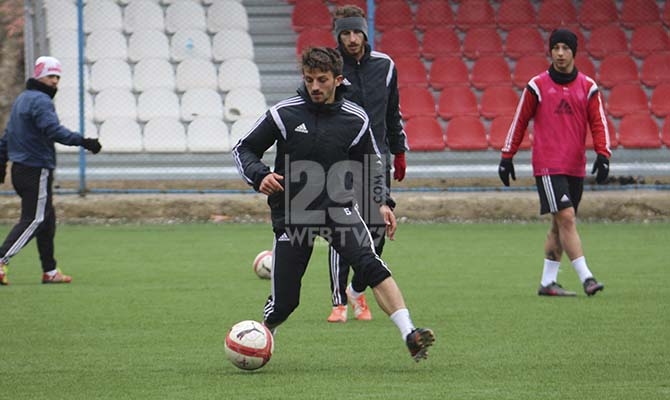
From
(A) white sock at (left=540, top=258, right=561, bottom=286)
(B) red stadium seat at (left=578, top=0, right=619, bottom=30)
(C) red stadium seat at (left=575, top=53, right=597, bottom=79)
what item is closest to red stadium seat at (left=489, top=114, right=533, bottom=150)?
(C) red stadium seat at (left=575, top=53, right=597, bottom=79)

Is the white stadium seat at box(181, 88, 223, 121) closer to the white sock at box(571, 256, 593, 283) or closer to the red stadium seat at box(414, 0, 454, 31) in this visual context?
the red stadium seat at box(414, 0, 454, 31)

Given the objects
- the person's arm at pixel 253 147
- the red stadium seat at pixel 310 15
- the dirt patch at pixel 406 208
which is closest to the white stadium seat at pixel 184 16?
the red stadium seat at pixel 310 15

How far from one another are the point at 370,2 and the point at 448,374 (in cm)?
1047

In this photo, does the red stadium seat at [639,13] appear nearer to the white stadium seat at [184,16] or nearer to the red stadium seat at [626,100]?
the red stadium seat at [626,100]

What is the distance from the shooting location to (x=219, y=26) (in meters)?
19.7

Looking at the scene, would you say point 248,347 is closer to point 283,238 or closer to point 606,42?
point 283,238

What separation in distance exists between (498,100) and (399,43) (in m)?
1.83

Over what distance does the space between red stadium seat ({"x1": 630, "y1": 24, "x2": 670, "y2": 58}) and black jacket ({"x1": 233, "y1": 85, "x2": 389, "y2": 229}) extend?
1378cm

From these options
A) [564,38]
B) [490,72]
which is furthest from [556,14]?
[564,38]

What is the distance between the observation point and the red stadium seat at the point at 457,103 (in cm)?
1872

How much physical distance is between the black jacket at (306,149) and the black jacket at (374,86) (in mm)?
1594

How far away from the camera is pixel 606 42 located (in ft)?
65.4

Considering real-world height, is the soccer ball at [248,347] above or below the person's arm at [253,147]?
below

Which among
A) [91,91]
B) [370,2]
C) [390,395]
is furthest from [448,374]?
[91,91]
